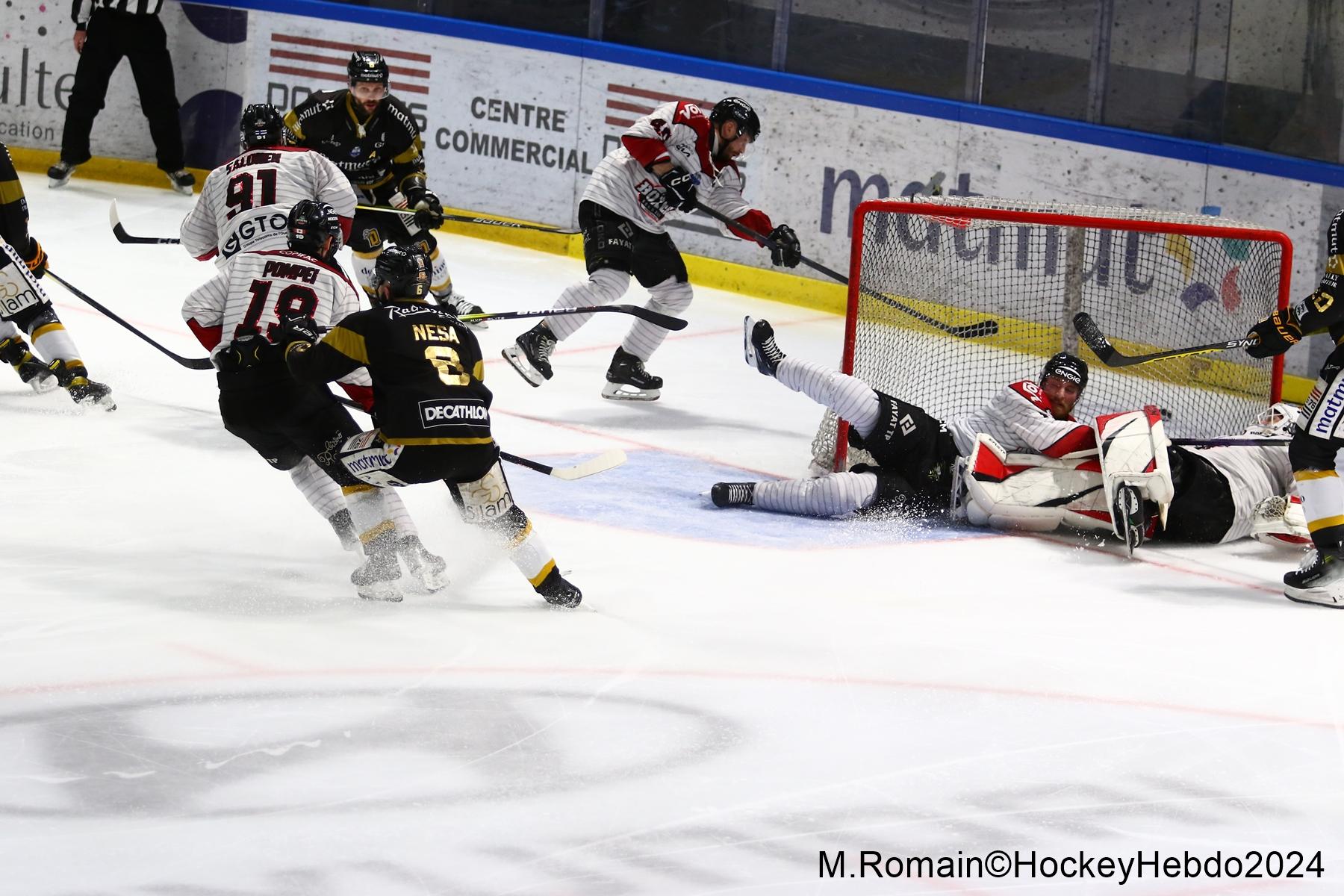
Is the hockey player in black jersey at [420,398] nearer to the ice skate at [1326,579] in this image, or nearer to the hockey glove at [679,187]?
the ice skate at [1326,579]

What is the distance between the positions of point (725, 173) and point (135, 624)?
122 inches

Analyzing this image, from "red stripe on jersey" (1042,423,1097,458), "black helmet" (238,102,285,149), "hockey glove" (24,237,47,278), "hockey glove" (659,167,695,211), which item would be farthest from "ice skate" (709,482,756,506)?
"hockey glove" (24,237,47,278)

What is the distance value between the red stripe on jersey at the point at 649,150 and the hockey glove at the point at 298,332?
86.9 inches

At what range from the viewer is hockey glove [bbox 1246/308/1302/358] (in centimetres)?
461

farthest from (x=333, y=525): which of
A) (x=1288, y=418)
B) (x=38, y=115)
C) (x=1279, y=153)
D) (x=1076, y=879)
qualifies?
(x=38, y=115)

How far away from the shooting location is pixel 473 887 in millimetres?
2680

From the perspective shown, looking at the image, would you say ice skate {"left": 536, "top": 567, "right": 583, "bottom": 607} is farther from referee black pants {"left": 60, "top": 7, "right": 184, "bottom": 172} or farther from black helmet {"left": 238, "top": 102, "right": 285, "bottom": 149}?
referee black pants {"left": 60, "top": 7, "right": 184, "bottom": 172}

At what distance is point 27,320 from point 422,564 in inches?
88.4

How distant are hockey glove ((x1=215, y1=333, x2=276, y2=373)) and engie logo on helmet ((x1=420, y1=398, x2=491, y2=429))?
64 cm

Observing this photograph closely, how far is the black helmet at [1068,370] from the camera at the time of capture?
5.07m

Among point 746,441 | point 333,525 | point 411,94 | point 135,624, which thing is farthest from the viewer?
point 411,94

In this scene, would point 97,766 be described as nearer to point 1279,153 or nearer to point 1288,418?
point 1288,418

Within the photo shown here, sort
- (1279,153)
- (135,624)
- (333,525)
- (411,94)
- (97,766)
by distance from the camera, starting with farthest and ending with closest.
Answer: (411,94) → (1279,153) → (333,525) → (135,624) → (97,766)

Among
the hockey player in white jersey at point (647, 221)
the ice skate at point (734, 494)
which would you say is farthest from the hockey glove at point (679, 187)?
the ice skate at point (734, 494)
